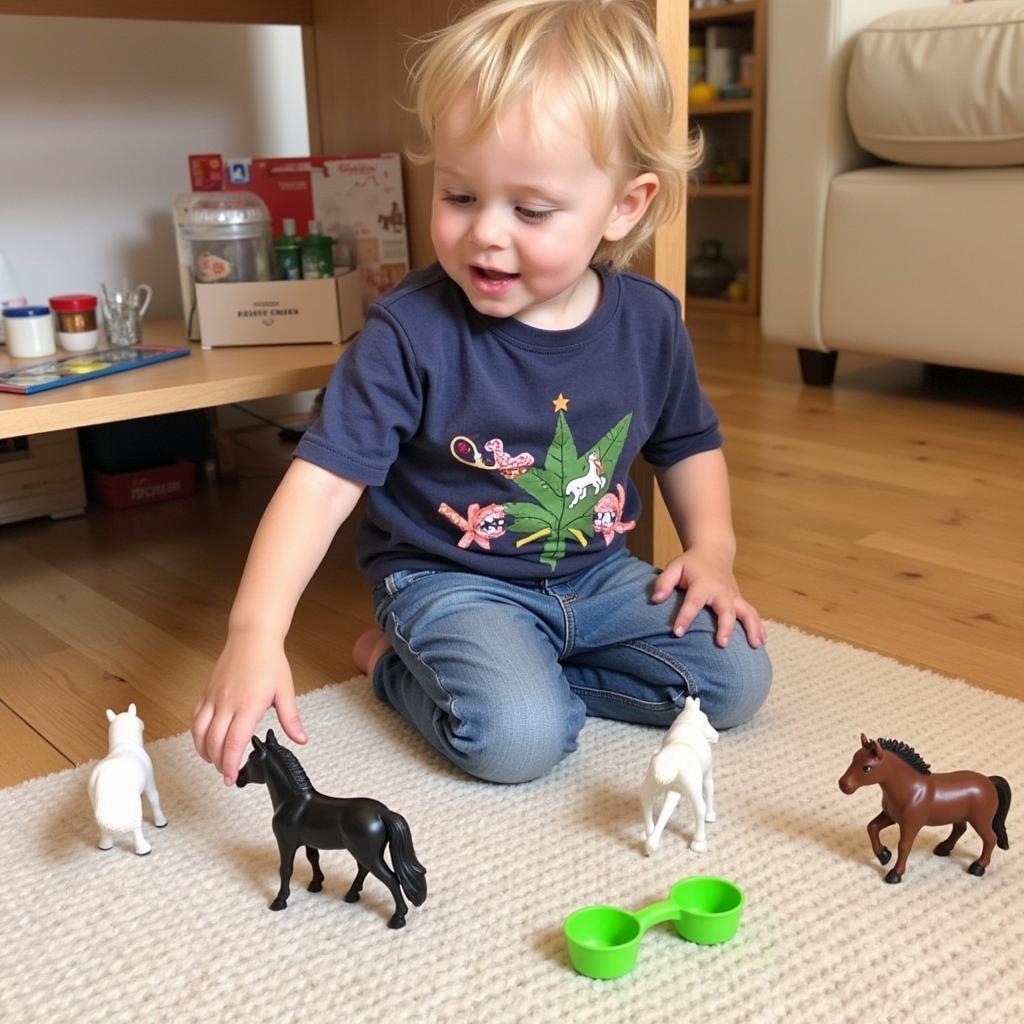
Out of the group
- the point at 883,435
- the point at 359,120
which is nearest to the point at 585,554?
the point at 359,120

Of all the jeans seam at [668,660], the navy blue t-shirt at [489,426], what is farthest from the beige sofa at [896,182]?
the jeans seam at [668,660]

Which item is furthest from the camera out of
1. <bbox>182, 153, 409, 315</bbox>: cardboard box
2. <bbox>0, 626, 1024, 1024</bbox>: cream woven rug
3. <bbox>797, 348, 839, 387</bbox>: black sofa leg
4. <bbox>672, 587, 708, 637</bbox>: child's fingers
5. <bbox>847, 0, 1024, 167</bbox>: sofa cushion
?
<bbox>797, 348, 839, 387</bbox>: black sofa leg

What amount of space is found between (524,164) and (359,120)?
65 cm

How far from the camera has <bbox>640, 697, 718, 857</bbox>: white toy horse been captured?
69 centimetres

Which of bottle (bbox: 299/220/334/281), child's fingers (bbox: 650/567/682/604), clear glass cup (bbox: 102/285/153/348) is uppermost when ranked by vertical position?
bottle (bbox: 299/220/334/281)

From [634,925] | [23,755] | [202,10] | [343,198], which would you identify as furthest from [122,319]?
[634,925]

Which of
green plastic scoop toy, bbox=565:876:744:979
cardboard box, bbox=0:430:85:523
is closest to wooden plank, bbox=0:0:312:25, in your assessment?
cardboard box, bbox=0:430:85:523

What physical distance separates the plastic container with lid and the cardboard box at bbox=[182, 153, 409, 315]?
0.23 feet

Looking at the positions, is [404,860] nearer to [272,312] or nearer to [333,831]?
[333,831]

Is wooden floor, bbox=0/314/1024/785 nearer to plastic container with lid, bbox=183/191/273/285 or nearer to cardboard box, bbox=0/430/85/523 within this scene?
cardboard box, bbox=0/430/85/523

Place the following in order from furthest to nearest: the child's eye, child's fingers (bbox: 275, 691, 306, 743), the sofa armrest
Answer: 1. the sofa armrest
2. the child's eye
3. child's fingers (bbox: 275, 691, 306, 743)

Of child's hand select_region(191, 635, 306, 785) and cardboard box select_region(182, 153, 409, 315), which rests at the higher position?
cardboard box select_region(182, 153, 409, 315)

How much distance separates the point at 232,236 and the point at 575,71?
1.91ft

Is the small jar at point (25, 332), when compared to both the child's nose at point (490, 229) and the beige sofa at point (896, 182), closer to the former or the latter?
the child's nose at point (490, 229)
